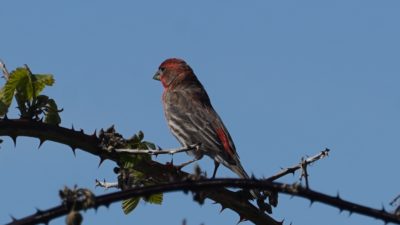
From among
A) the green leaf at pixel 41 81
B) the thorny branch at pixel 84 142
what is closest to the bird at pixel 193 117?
the green leaf at pixel 41 81

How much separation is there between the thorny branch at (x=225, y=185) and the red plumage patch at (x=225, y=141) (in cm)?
846

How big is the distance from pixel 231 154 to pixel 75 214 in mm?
8593

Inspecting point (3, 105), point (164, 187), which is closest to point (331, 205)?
point (164, 187)

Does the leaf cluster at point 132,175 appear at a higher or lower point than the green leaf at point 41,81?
lower

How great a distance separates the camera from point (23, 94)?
450cm

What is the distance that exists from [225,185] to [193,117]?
10081 mm

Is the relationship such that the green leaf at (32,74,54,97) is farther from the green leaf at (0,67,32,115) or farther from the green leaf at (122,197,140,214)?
the green leaf at (122,197,140,214)

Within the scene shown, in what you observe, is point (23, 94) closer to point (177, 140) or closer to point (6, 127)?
point (6, 127)

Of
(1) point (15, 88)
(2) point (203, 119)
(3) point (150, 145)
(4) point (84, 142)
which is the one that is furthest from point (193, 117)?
(4) point (84, 142)

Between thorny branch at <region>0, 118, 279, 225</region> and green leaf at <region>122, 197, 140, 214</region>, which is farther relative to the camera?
green leaf at <region>122, 197, 140, 214</region>

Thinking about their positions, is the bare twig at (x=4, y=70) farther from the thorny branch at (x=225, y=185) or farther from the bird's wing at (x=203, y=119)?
the bird's wing at (x=203, y=119)

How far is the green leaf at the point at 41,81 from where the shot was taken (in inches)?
179

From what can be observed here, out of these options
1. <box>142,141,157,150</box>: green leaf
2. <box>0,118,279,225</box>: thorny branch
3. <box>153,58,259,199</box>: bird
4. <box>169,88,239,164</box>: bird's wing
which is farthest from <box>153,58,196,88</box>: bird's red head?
<box>0,118,279,225</box>: thorny branch

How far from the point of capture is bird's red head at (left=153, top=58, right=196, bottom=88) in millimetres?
13539
